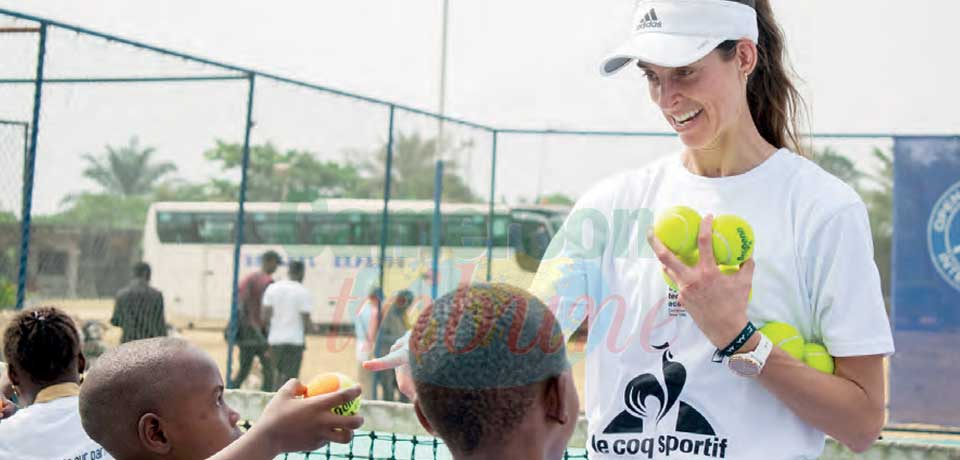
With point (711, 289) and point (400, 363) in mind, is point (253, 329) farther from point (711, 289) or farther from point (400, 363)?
point (711, 289)

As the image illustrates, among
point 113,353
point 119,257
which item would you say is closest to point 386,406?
point 113,353

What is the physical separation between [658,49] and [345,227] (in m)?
14.0

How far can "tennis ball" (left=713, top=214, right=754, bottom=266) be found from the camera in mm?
2057

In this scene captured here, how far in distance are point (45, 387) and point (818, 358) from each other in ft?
9.70

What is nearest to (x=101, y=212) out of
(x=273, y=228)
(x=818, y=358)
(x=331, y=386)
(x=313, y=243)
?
(x=273, y=228)

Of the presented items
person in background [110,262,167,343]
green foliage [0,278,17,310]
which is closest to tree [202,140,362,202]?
person in background [110,262,167,343]

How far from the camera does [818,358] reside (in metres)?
2.18

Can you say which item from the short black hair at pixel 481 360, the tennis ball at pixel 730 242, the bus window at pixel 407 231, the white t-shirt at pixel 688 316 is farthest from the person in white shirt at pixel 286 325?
the short black hair at pixel 481 360

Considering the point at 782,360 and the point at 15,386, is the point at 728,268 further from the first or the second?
the point at 15,386

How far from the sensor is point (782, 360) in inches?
82.5

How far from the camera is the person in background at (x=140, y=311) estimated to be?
1087 cm

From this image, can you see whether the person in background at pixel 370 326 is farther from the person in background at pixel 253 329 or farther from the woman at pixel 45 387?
the woman at pixel 45 387

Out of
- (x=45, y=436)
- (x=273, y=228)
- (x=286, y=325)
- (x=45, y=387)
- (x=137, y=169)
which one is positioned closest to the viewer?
(x=45, y=436)

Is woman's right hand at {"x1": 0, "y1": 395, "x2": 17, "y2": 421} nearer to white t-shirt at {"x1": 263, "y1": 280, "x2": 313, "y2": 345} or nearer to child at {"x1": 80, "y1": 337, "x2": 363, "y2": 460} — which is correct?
child at {"x1": 80, "y1": 337, "x2": 363, "y2": 460}
